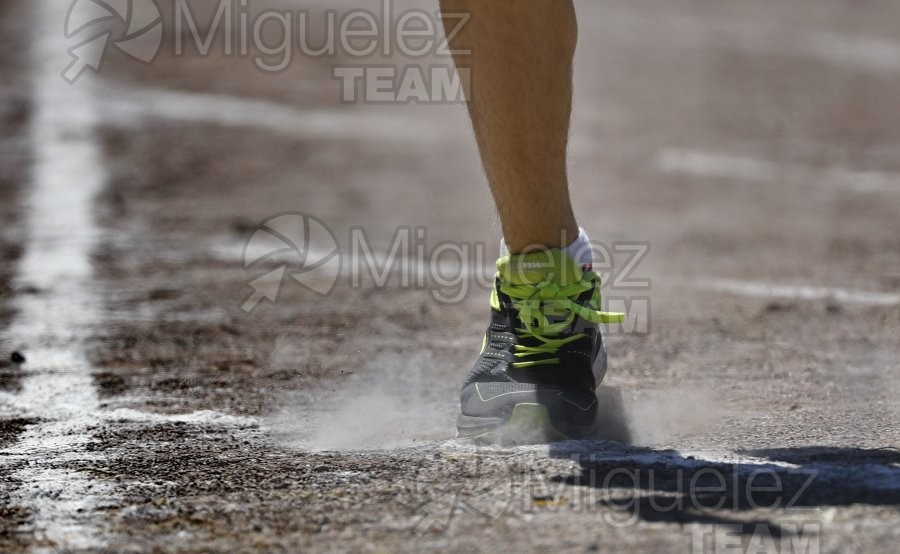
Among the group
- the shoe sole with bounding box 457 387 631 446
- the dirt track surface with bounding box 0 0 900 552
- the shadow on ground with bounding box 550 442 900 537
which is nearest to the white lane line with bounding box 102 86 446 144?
the dirt track surface with bounding box 0 0 900 552

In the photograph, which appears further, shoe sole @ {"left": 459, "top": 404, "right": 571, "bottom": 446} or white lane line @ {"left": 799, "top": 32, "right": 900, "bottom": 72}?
white lane line @ {"left": 799, "top": 32, "right": 900, "bottom": 72}

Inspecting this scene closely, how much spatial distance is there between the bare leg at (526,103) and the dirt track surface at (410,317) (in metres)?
0.34

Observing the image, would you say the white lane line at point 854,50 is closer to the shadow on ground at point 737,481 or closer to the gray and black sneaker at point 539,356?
the gray and black sneaker at point 539,356

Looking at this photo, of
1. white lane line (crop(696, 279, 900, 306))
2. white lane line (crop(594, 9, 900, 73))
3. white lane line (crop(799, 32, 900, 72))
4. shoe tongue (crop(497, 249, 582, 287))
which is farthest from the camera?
white lane line (crop(594, 9, 900, 73))

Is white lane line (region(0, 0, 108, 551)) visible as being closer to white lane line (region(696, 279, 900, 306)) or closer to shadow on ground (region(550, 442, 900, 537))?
shadow on ground (region(550, 442, 900, 537))

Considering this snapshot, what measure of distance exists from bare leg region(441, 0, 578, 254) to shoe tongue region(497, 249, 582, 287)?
0.02 m

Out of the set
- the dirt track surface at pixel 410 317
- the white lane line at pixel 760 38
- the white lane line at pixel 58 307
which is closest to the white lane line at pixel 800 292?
the dirt track surface at pixel 410 317

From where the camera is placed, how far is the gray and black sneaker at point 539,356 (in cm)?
210

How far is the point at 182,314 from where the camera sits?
3.20m

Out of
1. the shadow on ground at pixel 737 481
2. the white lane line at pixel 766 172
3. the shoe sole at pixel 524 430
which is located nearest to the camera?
the shadow on ground at pixel 737 481

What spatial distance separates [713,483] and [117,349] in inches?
66.2

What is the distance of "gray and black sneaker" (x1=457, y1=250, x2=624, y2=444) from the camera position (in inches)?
82.6

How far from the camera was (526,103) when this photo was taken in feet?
7.16

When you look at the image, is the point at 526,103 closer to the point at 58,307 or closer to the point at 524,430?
the point at 524,430
